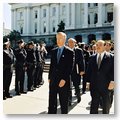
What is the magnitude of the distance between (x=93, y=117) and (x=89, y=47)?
2.90 metres

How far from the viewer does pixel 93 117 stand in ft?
16.1

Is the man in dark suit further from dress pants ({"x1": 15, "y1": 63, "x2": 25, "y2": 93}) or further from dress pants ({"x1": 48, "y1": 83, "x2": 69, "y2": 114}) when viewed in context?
dress pants ({"x1": 15, "y1": 63, "x2": 25, "y2": 93})

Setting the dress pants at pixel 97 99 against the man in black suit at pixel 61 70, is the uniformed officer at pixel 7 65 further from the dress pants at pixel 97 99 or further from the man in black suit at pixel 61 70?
the dress pants at pixel 97 99

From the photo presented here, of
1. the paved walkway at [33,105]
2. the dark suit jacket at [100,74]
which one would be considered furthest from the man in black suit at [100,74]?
the paved walkway at [33,105]

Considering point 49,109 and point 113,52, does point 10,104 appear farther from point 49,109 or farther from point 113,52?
point 113,52

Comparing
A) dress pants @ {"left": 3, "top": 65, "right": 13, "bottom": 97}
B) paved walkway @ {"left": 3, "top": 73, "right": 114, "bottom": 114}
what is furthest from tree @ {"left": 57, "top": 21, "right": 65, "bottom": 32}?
dress pants @ {"left": 3, "top": 65, "right": 13, "bottom": 97}

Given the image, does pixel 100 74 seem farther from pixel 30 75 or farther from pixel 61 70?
pixel 30 75

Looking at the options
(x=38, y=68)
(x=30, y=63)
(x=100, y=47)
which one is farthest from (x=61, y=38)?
(x=38, y=68)

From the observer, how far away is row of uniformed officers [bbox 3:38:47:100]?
598 centimetres

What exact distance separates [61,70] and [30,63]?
2403mm

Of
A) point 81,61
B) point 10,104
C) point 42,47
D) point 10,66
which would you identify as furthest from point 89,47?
point 10,104

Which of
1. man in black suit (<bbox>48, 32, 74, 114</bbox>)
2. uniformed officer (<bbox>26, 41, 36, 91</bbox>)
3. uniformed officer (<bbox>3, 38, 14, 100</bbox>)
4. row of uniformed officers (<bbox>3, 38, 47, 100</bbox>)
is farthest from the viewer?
uniformed officer (<bbox>26, 41, 36, 91</bbox>)

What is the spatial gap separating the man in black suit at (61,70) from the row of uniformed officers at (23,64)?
1.17m

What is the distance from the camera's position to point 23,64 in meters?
6.66
